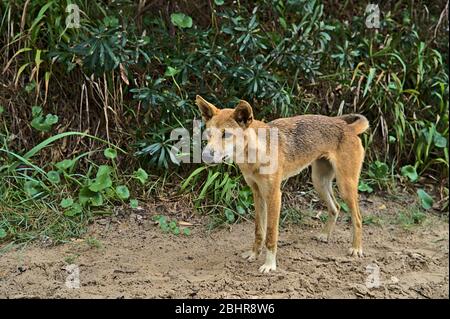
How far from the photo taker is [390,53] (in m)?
7.39

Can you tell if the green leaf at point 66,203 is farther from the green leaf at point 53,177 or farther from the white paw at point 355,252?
the white paw at point 355,252

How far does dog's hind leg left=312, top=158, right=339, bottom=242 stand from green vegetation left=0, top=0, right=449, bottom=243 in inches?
21.4

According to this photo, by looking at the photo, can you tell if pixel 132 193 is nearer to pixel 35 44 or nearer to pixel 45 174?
pixel 45 174

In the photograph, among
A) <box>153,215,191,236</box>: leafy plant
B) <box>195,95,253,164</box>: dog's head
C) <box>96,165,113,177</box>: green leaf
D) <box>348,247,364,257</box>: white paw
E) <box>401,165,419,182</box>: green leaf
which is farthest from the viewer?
<box>401,165,419,182</box>: green leaf

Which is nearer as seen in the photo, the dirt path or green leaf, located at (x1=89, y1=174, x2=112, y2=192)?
the dirt path

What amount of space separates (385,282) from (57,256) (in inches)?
104

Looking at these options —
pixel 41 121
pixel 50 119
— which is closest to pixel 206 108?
pixel 50 119

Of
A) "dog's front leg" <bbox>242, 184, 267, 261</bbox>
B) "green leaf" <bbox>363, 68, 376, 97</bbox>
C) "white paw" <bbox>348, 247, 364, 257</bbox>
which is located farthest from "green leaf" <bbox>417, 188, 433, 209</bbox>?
"dog's front leg" <bbox>242, 184, 267, 261</bbox>

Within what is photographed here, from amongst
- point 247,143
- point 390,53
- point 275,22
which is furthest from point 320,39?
point 247,143

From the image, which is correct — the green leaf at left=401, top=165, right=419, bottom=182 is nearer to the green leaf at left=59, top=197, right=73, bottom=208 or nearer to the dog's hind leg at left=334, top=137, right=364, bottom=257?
the dog's hind leg at left=334, top=137, right=364, bottom=257

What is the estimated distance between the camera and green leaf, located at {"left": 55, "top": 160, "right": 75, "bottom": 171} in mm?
6105

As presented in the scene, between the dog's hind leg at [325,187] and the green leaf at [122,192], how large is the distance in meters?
1.73

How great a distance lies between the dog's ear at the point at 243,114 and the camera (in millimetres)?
4758

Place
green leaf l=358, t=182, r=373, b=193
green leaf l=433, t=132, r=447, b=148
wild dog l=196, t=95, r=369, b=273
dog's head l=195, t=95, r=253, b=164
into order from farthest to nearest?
green leaf l=433, t=132, r=447, b=148
green leaf l=358, t=182, r=373, b=193
wild dog l=196, t=95, r=369, b=273
dog's head l=195, t=95, r=253, b=164
